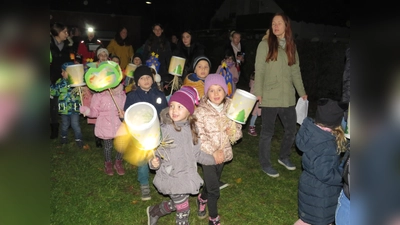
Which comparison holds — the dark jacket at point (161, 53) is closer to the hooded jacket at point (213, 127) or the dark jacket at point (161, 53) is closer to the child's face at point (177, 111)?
the hooded jacket at point (213, 127)

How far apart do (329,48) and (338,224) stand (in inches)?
367

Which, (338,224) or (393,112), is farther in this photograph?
(338,224)

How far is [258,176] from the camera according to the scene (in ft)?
18.0

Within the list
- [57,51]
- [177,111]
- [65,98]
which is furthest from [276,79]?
[57,51]

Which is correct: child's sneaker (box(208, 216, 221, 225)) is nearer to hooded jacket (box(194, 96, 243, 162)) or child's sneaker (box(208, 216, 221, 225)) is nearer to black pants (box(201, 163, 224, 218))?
black pants (box(201, 163, 224, 218))

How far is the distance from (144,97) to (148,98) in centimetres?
6

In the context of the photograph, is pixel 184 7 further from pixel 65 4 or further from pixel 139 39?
pixel 65 4

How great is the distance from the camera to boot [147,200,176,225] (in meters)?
3.72

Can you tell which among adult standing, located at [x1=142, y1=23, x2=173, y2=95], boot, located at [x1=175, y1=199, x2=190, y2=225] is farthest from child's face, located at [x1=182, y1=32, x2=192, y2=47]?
boot, located at [x1=175, y1=199, x2=190, y2=225]

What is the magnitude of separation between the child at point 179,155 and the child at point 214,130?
0.26 meters

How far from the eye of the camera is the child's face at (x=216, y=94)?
4016 millimetres

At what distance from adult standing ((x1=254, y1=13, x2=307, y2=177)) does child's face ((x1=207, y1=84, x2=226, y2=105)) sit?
3.99 feet

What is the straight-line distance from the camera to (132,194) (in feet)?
15.7

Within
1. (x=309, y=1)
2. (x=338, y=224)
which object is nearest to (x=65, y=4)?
(x=309, y=1)
